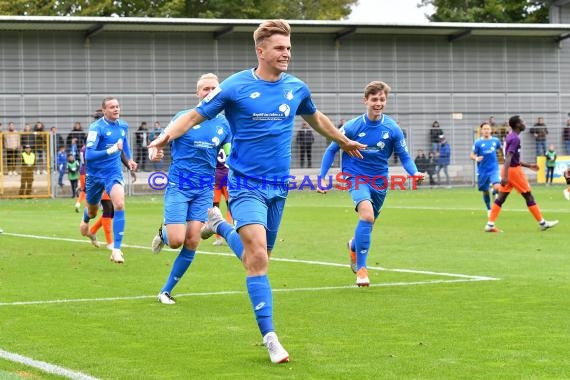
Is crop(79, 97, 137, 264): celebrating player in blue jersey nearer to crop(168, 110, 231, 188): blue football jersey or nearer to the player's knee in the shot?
crop(168, 110, 231, 188): blue football jersey

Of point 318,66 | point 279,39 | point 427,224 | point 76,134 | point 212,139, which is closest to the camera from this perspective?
point 279,39

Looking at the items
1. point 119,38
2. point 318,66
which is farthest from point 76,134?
point 318,66

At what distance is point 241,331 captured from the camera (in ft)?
29.3

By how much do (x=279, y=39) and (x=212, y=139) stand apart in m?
4.11

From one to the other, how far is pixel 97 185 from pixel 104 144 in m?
0.66

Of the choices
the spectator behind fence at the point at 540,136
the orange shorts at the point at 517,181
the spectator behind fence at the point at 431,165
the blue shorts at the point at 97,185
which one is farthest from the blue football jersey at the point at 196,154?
the spectator behind fence at the point at 540,136

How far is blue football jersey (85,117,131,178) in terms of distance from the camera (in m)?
15.7

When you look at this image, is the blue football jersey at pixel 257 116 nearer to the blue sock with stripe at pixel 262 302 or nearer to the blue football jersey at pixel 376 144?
the blue sock with stripe at pixel 262 302

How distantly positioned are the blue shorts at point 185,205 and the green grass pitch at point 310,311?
31.4 inches

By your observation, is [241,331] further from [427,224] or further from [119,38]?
[119,38]

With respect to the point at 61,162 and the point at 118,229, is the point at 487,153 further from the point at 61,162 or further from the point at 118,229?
the point at 61,162

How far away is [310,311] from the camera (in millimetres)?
10078

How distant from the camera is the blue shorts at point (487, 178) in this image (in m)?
23.4

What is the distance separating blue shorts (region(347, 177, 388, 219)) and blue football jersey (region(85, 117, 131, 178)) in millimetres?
4245
